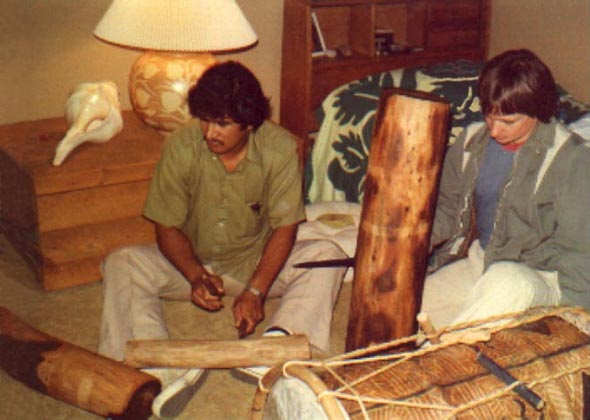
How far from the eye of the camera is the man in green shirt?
2.69m

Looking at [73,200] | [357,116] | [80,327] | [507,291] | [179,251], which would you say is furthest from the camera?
[357,116]

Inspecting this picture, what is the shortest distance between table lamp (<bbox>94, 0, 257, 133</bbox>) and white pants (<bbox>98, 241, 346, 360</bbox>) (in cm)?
88

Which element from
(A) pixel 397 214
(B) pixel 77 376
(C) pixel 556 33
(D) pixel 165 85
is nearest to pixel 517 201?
(A) pixel 397 214

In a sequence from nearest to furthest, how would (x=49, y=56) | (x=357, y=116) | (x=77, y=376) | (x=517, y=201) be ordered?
(x=77, y=376)
(x=517, y=201)
(x=49, y=56)
(x=357, y=116)

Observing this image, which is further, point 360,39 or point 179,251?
point 360,39

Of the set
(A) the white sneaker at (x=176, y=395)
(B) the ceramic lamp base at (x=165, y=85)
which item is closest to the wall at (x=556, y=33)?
(B) the ceramic lamp base at (x=165, y=85)

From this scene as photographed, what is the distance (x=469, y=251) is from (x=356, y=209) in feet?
3.05

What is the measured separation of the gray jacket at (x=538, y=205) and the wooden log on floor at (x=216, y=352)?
2.43 ft

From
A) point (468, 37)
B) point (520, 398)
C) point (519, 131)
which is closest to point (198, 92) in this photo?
point (519, 131)

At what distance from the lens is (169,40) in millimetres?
3275

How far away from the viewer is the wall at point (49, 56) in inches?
143

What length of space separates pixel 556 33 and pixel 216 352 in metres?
3.07

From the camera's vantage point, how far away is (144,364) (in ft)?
7.97

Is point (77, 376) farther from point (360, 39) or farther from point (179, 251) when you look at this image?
point (360, 39)
